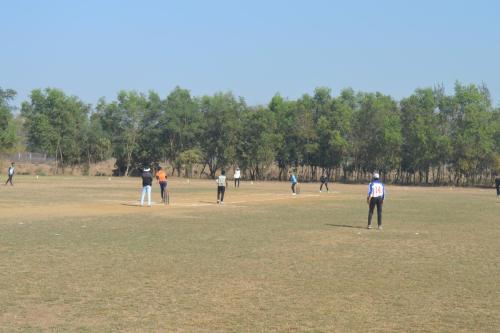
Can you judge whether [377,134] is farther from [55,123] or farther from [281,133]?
[55,123]

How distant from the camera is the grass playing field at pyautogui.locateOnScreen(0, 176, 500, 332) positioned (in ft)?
26.4

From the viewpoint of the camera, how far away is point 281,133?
8231cm

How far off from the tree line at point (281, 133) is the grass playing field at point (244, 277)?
52.9m

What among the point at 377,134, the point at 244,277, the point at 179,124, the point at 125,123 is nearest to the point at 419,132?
the point at 377,134

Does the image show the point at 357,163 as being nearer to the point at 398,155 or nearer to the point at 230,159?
the point at 398,155

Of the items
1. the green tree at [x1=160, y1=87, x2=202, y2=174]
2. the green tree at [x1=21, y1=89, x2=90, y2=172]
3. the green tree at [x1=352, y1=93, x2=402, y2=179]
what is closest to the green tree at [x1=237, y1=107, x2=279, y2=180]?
the green tree at [x1=160, y1=87, x2=202, y2=174]

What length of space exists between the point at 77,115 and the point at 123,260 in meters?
82.7

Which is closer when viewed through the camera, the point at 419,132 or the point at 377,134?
the point at 419,132

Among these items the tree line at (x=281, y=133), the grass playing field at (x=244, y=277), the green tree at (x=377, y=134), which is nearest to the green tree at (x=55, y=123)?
the tree line at (x=281, y=133)

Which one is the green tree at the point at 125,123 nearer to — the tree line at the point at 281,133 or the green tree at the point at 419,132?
the tree line at the point at 281,133

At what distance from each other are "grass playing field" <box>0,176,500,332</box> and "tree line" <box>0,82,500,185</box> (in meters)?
52.9

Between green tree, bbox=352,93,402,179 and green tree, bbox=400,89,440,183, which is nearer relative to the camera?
green tree, bbox=400,89,440,183

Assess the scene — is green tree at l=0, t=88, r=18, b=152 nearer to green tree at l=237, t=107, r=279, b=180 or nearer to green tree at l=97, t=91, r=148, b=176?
green tree at l=97, t=91, r=148, b=176

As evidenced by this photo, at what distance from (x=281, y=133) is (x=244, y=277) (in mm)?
71713
